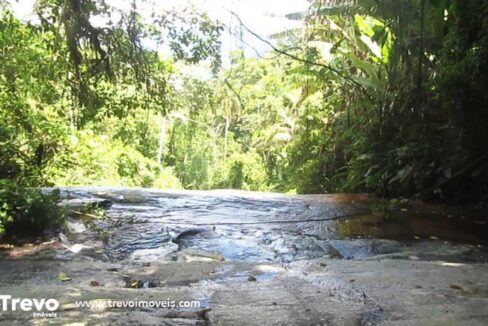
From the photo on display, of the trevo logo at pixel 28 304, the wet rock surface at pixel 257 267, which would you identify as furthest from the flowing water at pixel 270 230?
the trevo logo at pixel 28 304

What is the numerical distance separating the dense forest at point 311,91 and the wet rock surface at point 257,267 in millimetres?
974

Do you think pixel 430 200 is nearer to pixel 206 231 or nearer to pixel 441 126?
pixel 441 126

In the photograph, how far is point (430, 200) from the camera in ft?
26.6

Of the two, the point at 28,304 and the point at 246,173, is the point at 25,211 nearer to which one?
the point at 28,304

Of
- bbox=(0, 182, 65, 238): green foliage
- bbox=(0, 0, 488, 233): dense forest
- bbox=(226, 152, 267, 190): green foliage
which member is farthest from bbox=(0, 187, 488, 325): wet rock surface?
bbox=(226, 152, 267, 190): green foliage

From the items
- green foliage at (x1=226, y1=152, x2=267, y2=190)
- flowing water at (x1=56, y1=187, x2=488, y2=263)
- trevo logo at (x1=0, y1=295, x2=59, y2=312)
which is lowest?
trevo logo at (x1=0, y1=295, x2=59, y2=312)

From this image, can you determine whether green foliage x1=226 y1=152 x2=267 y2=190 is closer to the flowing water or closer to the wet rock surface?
the flowing water

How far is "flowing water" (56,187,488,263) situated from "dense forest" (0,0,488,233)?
3.20 feet

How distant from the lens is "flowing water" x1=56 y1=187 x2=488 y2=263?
16.8 ft

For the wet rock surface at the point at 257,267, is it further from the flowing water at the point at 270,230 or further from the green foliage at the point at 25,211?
the green foliage at the point at 25,211

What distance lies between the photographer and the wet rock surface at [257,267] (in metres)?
2.88

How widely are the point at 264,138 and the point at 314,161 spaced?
807 cm

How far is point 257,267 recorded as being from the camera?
419 centimetres

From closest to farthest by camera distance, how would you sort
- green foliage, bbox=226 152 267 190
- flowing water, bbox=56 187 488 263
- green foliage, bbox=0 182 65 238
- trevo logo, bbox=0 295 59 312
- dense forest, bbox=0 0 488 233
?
trevo logo, bbox=0 295 59 312, green foliage, bbox=0 182 65 238, flowing water, bbox=56 187 488 263, dense forest, bbox=0 0 488 233, green foliage, bbox=226 152 267 190
